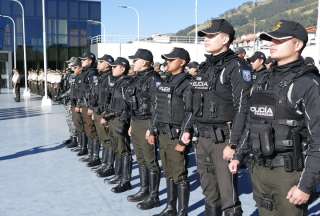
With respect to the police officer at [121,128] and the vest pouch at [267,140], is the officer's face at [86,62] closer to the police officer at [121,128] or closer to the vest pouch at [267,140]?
the police officer at [121,128]

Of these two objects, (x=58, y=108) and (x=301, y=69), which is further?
(x=58, y=108)

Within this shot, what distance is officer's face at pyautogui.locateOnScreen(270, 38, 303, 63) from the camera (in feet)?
10.2

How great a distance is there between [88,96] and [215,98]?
4.23 m

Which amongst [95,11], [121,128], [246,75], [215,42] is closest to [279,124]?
[246,75]

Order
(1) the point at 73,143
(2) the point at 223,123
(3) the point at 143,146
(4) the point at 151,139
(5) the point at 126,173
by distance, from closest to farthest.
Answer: (2) the point at 223,123
(4) the point at 151,139
(3) the point at 143,146
(5) the point at 126,173
(1) the point at 73,143

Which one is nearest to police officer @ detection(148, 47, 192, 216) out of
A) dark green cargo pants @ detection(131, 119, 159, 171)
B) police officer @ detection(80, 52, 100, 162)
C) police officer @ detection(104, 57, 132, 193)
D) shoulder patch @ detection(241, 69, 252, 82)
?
dark green cargo pants @ detection(131, 119, 159, 171)

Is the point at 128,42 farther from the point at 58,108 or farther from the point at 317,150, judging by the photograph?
the point at 317,150

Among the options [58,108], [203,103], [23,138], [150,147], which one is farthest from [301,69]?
[58,108]

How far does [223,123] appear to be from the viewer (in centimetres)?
402

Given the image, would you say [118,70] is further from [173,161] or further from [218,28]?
[218,28]

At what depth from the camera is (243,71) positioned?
389 cm

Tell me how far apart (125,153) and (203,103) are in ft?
8.44

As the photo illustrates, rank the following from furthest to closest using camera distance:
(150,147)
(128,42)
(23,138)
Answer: (128,42), (23,138), (150,147)

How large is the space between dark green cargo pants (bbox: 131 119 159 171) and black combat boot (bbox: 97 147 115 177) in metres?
1.28
